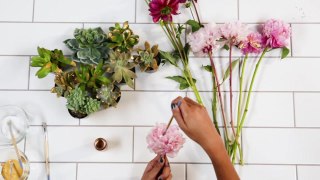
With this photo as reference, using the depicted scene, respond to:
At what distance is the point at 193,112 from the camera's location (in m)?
0.82

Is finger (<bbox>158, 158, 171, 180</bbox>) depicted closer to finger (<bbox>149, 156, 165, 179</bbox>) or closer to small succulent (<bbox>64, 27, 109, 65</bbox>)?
finger (<bbox>149, 156, 165, 179</bbox>)

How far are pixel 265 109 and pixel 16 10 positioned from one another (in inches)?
34.9

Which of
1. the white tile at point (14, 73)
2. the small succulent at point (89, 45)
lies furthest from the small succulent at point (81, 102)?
the white tile at point (14, 73)

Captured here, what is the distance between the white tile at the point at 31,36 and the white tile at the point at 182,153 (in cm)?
38

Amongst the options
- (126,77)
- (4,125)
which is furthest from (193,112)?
(4,125)

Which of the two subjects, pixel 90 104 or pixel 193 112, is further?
pixel 90 104

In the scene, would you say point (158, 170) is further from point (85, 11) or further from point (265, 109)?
point (85, 11)

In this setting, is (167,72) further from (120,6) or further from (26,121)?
(26,121)

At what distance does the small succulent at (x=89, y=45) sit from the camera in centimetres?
101

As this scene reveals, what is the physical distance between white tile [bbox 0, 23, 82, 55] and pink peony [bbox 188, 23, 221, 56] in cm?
39

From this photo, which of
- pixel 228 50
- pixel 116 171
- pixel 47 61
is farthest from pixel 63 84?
pixel 228 50

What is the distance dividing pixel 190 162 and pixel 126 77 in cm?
33

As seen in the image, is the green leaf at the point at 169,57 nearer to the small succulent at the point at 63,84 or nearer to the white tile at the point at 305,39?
the small succulent at the point at 63,84

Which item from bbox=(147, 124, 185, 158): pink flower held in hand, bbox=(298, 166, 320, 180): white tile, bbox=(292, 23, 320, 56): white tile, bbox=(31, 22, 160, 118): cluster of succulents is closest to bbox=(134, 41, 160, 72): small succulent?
bbox=(31, 22, 160, 118): cluster of succulents
